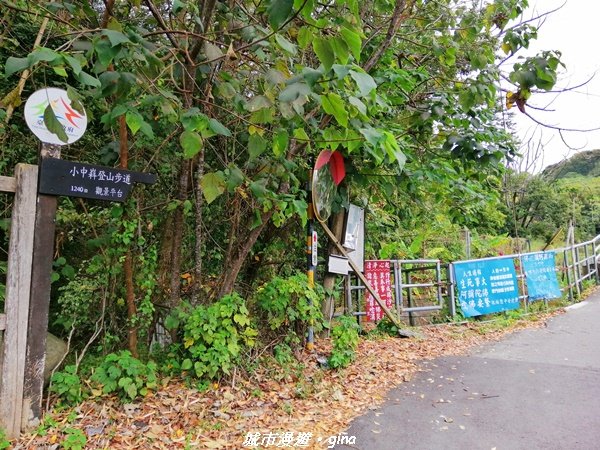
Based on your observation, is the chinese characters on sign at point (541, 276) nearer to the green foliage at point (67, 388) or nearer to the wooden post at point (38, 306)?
the green foliage at point (67, 388)

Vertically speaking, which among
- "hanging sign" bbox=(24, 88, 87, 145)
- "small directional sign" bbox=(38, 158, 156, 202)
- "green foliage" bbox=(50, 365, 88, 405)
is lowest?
"green foliage" bbox=(50, 365, 88, 405)

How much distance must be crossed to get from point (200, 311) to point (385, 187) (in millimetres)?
2848

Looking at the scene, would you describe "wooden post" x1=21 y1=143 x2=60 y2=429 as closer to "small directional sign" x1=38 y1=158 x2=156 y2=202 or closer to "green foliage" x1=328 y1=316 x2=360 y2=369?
"small directional sign" x1=38 y1=158 x2=156 y2=202

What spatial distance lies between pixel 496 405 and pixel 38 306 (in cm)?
419

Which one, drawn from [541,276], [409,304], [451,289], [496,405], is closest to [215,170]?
[496,405]

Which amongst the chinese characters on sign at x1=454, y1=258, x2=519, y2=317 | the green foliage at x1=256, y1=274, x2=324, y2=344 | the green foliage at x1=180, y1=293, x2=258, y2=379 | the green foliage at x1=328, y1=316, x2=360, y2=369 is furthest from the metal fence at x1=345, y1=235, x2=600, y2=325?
the green foliage at x1=180, y1=293, x2=258, y2=379

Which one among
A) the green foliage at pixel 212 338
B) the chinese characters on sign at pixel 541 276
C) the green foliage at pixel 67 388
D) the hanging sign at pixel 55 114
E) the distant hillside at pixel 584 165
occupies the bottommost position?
the green foliage at pixel 67 388

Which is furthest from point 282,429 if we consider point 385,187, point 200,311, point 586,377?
point 586,377

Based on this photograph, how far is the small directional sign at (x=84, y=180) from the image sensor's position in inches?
117

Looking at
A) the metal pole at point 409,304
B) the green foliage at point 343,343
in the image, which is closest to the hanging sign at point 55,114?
the green foliage at point 343,343

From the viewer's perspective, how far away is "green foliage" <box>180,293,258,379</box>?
12.2ft

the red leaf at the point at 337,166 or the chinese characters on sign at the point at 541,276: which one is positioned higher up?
the red leaf at the point at 337,166

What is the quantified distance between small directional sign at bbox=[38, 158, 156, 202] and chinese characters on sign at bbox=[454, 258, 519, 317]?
659cm

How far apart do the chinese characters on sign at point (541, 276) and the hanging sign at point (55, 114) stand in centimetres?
901
